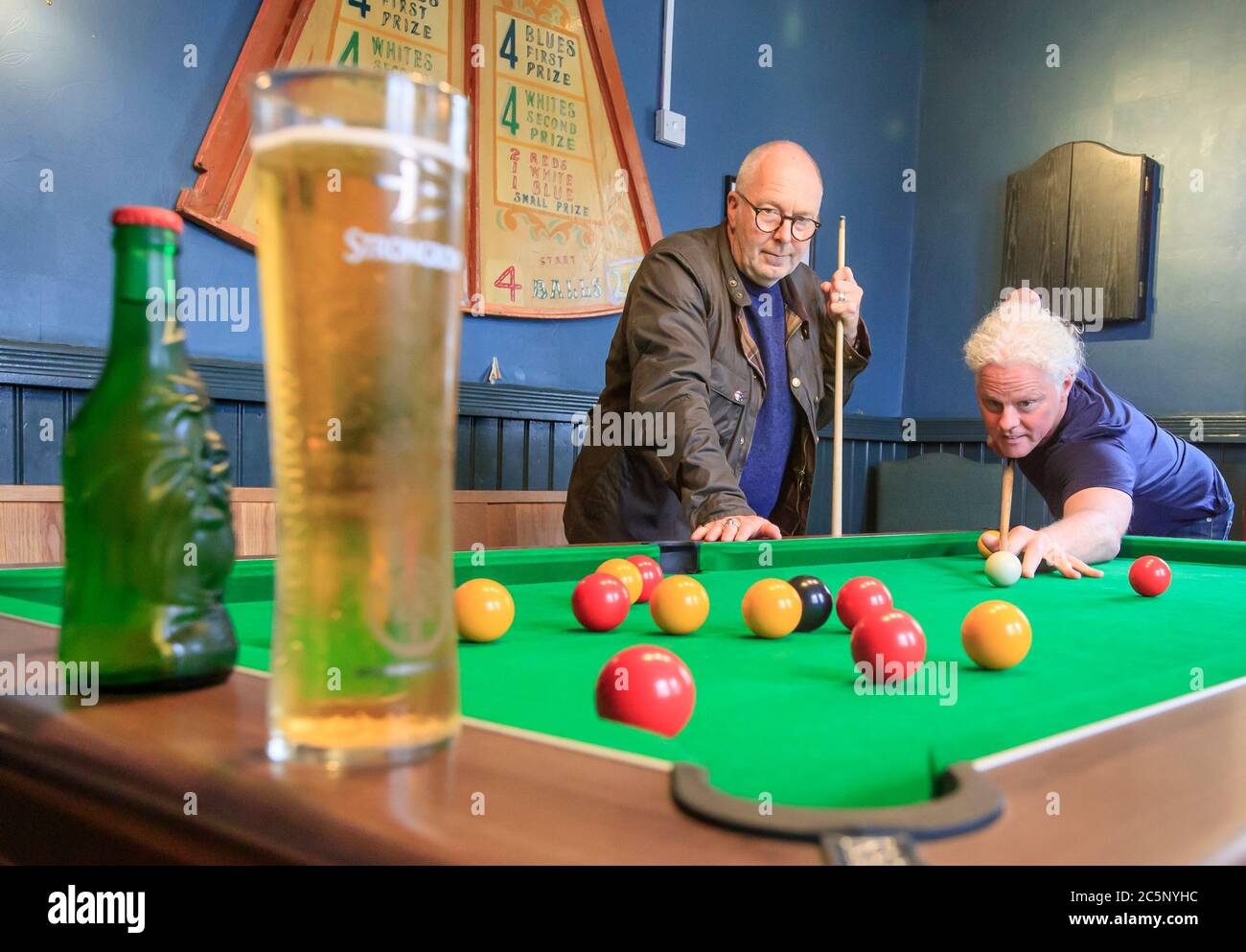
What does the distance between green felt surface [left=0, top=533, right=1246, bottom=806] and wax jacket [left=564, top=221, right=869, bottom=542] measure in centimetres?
79

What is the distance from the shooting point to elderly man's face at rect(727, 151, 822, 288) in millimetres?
3299

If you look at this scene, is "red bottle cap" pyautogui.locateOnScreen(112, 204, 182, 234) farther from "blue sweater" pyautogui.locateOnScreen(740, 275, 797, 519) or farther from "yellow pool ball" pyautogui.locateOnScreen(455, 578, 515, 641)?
"blue sweater" pyautogui.locateOnScreen(740, 275, 797, 519)

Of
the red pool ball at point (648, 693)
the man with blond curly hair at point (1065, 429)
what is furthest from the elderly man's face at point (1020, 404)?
the red pool ball at point (648, 693)

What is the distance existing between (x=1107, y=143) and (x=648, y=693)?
5.18 m

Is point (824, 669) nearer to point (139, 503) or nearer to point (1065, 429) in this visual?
point (139, 503)

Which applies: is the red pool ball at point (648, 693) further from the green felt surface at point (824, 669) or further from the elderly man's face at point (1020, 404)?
the elderly man's face at point (1020, 404)

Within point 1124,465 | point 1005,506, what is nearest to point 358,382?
point 1005,506

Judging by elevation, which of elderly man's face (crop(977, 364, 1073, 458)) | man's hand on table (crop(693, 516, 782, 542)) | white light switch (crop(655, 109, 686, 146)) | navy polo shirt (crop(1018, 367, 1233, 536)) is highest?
white light switch (crop(655, 109, 686, 146))

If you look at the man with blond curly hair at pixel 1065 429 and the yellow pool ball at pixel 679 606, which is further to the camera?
the man with blond curly hair at pixel 1065 429

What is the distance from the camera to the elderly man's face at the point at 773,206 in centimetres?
330

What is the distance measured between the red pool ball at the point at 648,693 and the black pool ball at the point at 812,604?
0.58 meters

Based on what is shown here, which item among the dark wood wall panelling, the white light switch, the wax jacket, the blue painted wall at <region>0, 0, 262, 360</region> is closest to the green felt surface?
the wax jacket

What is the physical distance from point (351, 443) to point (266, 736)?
0.22 metres
